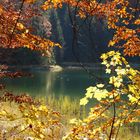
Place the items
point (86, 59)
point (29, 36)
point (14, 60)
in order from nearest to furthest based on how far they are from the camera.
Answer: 1. point (29, 36)
2. point (14, 60)
3. point (86, 59)

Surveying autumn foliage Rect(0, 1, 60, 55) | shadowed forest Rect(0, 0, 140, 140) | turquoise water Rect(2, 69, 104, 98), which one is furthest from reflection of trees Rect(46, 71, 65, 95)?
autumn foliage Rect(0, 1, 60, 55)

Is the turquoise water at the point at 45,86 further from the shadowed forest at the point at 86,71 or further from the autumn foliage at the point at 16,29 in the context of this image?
the autumn foliage at the point at 16,29

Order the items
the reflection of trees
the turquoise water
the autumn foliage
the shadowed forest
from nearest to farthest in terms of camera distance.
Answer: the shadowed forest
the autumn foliage
the turquoise water
the reflection of trees

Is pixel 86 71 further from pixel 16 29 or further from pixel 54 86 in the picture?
pixel 54 86

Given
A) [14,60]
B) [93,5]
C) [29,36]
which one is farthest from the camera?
[14,60]

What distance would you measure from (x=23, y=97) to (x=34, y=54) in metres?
72.3

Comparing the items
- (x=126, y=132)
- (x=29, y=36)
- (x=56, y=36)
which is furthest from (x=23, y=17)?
(x=56, y=36)

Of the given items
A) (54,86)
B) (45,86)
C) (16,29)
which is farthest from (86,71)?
(54,86)

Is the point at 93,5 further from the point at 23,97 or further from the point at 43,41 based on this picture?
the point at 23,97

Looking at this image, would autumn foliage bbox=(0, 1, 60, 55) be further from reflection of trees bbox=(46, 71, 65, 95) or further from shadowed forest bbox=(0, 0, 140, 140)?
reflection of trees bbox=(46, 71, 65, 95)

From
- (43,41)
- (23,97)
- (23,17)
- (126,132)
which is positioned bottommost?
(126,132)

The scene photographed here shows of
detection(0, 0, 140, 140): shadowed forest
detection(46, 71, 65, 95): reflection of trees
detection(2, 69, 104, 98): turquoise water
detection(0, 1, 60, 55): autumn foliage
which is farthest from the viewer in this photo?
detection(46, 71, 65, 95): reflection of trees

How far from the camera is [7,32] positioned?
9.34 meters

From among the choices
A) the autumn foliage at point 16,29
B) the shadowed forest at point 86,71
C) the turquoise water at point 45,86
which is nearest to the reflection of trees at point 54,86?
the turquoise water at point 45,86
